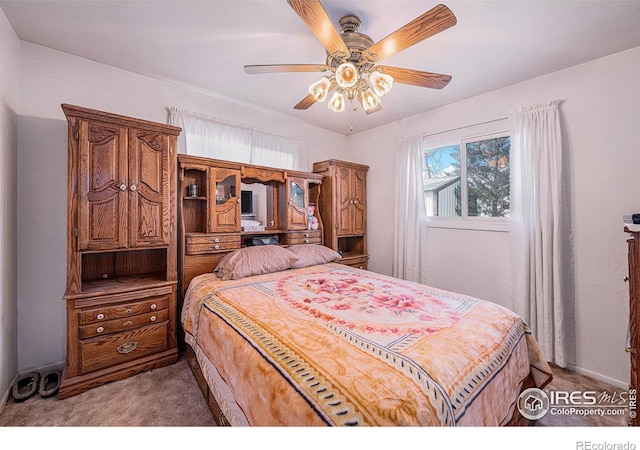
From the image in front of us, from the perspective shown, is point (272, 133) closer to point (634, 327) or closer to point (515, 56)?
point (515, 56)

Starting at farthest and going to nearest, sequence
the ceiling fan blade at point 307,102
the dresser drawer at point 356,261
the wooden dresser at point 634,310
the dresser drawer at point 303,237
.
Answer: the dresser drawer at point 356,261 → the dresser drawer at point 303,237 → the ceiling fan blade at point 307,102 → the wooden dresser at point 634,310

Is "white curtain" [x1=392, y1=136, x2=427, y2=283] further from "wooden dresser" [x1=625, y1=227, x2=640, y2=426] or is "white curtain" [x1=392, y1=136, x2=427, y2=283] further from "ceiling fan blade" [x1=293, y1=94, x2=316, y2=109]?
"wooden dresser" [x1=625, y1=227, x2=640, y2=426]

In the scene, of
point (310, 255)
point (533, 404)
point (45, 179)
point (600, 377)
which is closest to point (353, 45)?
point (310, 255)

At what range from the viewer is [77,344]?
1896mm

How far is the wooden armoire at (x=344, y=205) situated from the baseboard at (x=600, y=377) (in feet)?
7.52

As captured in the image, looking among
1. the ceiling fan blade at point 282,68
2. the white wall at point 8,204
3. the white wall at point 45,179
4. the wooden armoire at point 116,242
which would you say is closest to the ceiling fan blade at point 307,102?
the ceiling fan blade at point 282,68

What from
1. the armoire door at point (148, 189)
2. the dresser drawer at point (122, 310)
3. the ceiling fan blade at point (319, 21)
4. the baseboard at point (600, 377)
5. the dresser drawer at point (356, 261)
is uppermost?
the ceiling fan blade at point (319, 21)

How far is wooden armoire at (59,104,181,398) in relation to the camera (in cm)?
191

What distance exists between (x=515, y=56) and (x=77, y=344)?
3.99 meters

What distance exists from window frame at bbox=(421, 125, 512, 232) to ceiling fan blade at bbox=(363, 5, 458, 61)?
1.87 metres

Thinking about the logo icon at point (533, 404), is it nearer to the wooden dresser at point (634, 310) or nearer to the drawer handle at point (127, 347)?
the wooden dresser at point (634, 310)

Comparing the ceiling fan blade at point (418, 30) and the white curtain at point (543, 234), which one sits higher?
the ceiling fan blade at point (418, 30)

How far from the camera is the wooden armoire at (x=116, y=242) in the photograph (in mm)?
1910

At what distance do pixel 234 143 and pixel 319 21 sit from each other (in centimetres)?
201
